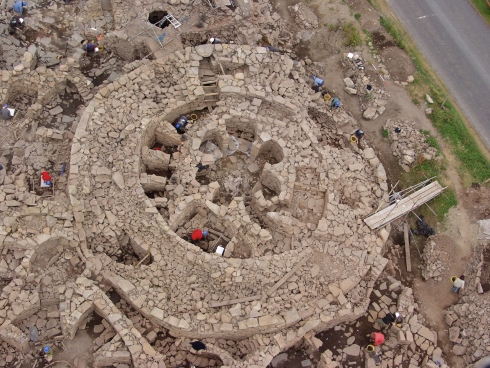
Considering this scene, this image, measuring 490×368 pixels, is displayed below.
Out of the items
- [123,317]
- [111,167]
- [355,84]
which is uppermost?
[355,84]

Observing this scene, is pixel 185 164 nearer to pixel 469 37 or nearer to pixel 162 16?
pixel 162 16

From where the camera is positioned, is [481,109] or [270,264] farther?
[481,109]

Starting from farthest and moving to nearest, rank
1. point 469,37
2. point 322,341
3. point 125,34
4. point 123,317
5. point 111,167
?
point 469,37
point 125,34
point 111,167
point 322,341
point 123,317

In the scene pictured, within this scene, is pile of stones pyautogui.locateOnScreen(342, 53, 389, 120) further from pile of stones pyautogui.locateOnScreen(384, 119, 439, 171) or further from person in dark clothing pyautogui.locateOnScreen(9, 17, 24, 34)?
person in dark clothing pyautogui.locateOnScreen(9, 17, 24, 34)

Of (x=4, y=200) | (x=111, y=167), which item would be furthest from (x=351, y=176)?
(x=4, y=200)

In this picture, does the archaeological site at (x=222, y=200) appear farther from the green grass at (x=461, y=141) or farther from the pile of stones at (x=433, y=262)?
the green grass at (x=461, y=141)

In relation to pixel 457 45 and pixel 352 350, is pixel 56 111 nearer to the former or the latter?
pixel 352 350

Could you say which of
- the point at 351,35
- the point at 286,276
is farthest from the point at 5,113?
the point at 351,35
